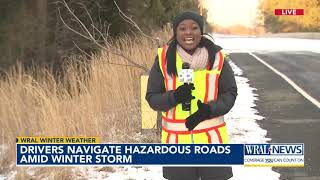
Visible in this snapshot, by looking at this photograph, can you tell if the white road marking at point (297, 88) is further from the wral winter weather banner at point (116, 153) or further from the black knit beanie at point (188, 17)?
the black knit beanie at point (188, 17)

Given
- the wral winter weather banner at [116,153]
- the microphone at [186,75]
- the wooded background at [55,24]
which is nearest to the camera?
the microphone at [186,75]

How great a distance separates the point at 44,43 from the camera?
15.4 meters

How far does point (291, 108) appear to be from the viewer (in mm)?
9648

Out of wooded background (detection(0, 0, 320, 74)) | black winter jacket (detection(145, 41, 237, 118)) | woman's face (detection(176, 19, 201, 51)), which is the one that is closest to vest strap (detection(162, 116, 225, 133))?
black winter jacket (detection(145, 41, 237, 118))

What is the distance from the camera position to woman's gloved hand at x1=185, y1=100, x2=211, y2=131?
3229mm

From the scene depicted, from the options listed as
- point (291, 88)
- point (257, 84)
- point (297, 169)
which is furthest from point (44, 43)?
point (297, 169)

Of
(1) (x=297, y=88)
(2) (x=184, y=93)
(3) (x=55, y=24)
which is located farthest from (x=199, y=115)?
(3) (x=55, y=24)

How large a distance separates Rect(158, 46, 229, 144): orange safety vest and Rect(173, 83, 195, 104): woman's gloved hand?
48 millimetres

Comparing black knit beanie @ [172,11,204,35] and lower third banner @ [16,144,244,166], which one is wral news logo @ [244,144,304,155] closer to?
lower third banner @ [16,144,244,166]

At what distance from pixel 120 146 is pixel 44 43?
12185 millimetres

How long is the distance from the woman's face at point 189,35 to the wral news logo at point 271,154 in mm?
841

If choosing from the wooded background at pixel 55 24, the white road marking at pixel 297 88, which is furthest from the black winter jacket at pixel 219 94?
the wooded background at pixel 55 24

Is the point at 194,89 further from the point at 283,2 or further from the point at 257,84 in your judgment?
the point at 283,2

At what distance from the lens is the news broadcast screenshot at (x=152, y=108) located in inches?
130
